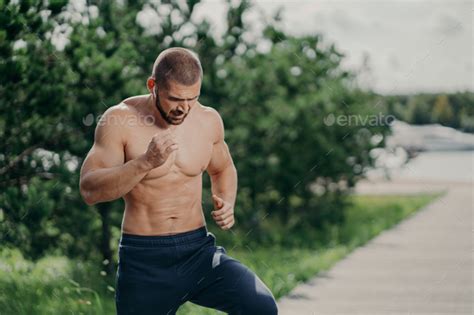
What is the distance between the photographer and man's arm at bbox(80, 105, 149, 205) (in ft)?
10.9

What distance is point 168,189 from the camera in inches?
146

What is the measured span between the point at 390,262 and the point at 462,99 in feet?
20.3

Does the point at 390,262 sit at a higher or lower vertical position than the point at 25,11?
lower

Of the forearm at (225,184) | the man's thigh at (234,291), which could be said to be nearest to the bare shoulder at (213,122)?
the forearm at (225,184)

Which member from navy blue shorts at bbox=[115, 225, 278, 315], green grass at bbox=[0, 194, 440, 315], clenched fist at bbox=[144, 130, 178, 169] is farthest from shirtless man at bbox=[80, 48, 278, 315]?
green grass at bbox=[0, 194, 440, 315]

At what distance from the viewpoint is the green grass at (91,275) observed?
5793 mm

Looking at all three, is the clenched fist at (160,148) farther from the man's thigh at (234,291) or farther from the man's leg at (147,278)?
the man's thigh at (234,291)

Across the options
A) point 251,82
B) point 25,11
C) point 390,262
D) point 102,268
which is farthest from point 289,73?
point 25,11

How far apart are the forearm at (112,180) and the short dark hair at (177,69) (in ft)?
1.15

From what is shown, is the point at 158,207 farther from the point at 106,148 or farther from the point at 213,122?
the point at 213,122

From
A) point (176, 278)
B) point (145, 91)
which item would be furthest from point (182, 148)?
point (145, 91)

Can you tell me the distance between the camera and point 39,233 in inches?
261

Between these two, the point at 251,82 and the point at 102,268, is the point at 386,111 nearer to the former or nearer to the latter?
the point at 251,82

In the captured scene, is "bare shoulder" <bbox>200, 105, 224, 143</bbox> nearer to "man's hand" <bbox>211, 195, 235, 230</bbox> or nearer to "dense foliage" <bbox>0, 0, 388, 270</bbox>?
"man's hand" <bbox>211, 195, 235, 230</bbox>
